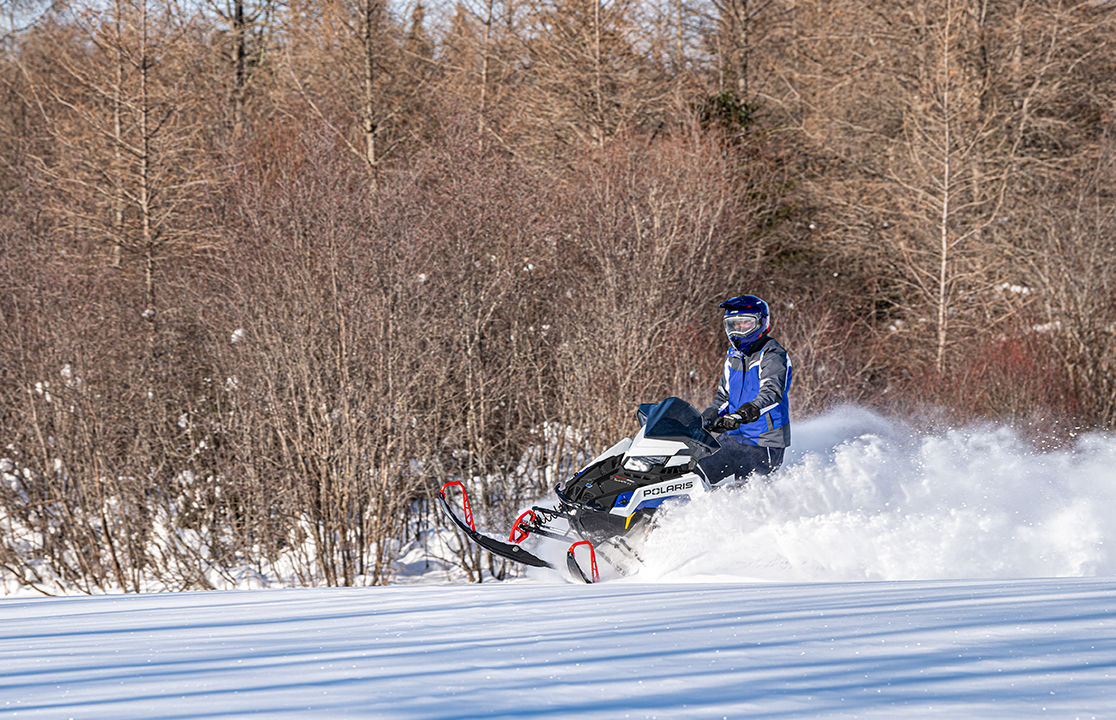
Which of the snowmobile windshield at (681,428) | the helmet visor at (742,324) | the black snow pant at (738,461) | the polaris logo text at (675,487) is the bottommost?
the polaris logo text at (675,487)

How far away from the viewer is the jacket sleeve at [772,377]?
276 inches

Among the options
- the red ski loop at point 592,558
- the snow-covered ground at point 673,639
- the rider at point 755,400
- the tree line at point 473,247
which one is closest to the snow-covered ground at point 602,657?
the snow-covered ground at point 673,639

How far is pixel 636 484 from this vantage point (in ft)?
23.1

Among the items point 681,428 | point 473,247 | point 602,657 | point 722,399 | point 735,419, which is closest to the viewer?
point 602,657

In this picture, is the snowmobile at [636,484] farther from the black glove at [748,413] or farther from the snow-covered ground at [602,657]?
the snow-covered ground at [602,657]

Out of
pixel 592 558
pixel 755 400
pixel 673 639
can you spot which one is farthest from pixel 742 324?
pixel 673 639

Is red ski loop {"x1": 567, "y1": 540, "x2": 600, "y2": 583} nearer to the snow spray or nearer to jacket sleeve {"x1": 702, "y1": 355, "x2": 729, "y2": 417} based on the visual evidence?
the snow spray

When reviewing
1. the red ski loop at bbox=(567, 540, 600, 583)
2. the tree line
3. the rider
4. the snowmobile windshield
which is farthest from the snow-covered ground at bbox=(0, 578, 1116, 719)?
the tree line

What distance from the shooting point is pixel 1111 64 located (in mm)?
26359

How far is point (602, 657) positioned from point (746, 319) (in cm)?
409

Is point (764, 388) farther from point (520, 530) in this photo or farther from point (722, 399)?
point (520, 530)

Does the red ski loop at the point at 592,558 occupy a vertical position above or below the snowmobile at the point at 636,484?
below

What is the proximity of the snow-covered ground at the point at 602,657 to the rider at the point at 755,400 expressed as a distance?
6.86 feet

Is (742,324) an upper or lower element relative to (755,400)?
upper
